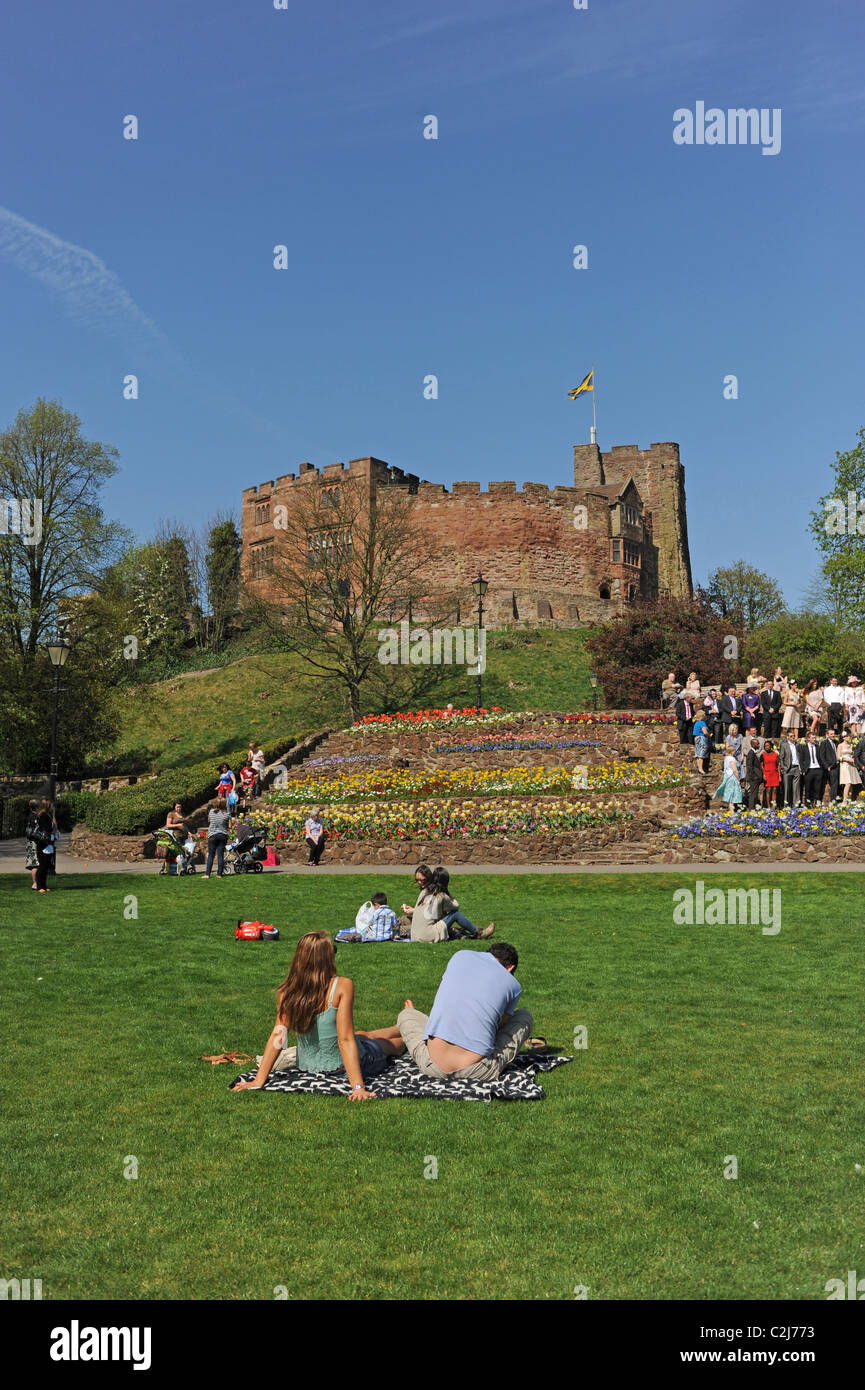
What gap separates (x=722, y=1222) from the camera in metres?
4.93

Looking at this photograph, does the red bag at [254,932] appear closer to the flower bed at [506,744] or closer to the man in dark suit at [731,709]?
the man in dark suit at [731,709]

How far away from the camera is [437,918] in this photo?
1352 cm

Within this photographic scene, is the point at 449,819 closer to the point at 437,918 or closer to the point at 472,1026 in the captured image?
the point at 437,918

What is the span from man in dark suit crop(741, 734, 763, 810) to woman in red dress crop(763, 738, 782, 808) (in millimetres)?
307

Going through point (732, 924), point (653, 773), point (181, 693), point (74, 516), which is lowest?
point (732, 924)

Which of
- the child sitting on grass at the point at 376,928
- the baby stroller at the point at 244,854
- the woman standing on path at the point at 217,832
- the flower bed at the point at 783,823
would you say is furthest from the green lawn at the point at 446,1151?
the flower bed at the point at 783,823

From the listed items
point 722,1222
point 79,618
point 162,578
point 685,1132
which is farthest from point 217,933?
point 162,578

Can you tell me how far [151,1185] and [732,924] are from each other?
10.8 metres

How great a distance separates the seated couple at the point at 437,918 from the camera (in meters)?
13.4

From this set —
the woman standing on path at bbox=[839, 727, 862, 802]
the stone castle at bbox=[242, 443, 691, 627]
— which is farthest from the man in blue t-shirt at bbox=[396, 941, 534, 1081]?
the stone castle at bbox=[242, 443, 691, 627]

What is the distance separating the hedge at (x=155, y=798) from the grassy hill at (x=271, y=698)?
319 inches

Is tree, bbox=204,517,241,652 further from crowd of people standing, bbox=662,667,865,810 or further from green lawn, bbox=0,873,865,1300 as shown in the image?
green lawn, bbox=0,873,865,1300
